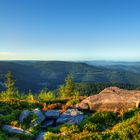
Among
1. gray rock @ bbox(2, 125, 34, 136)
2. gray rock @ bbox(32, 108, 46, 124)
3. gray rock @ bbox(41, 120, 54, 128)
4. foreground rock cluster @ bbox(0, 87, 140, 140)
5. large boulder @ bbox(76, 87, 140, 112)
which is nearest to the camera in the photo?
gray rock @ bbox(2, 125, 34, 136)

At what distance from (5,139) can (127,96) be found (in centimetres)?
1418

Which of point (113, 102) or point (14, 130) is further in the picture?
point (113, 102)

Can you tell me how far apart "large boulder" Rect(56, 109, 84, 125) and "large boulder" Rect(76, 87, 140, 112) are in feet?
9.68

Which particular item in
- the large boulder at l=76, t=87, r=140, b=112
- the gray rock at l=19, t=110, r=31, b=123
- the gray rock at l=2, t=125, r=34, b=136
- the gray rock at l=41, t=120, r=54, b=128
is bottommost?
the gray rock at l=41, t=120, r=54, b=128

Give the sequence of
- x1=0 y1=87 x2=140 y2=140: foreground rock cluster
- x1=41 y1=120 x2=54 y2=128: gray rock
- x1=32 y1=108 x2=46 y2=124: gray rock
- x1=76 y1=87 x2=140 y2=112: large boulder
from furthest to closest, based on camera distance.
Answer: x1=76 y1=87 x2=140 y2=112: large boulder < x1=32 y1=108 x2=46 y2=124: gray rock < x1=41 y1=120 x2=54 y2=128: gray rock < x1=0 y1=87 x2=140 y2=140: foreground rock cluster

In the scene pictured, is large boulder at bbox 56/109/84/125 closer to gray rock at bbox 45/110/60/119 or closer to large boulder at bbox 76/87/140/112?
gray rock at bbox 45/110/60/119

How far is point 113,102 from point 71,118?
5.33 metres

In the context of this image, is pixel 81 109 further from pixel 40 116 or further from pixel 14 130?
pixel 14 130

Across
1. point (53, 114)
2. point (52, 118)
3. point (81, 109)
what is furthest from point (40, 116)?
point (81, 109)

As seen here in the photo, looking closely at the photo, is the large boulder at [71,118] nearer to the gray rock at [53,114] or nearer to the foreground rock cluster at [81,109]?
the foreground rock cluster at [81,109]

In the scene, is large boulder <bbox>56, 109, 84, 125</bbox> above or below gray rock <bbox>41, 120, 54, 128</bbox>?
above

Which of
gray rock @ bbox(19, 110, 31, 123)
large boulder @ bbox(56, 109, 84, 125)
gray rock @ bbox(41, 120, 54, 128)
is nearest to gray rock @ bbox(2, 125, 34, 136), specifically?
gray rock @ bbox(19, 110, 31, 123)

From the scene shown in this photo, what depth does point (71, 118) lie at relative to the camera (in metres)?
25.5

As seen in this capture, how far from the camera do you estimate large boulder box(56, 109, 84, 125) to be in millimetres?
24706
